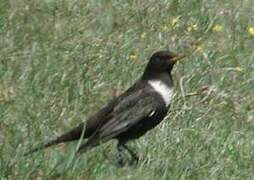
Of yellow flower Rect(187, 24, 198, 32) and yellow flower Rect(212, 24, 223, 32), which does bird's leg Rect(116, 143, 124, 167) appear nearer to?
yellow flower Rect(187, 24, 198, 32)

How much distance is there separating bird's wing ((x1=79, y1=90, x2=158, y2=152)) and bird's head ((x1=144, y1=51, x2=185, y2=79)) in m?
0.35

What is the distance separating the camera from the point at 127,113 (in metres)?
9.06

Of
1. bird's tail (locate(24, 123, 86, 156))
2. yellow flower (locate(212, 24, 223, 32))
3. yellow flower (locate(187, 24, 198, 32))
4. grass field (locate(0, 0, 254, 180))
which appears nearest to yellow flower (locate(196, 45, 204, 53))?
grass field (locate(0, 0, 254, 180))

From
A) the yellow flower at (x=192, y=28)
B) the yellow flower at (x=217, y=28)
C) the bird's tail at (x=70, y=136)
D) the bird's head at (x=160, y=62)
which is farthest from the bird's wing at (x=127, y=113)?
the yellow flower at (x=217, y=28)

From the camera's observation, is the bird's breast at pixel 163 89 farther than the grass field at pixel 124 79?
Yes

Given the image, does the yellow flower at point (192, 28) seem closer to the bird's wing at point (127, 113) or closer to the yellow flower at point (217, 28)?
the yellow flower at point (217, 28)

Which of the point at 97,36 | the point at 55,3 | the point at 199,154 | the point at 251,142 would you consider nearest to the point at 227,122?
the point at 251,142

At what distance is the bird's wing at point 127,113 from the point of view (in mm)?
8938

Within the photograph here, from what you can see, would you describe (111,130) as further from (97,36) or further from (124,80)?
(97,36)

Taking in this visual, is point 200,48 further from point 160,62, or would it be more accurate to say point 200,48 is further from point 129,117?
point 129,117

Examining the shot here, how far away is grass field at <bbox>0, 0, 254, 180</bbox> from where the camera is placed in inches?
334

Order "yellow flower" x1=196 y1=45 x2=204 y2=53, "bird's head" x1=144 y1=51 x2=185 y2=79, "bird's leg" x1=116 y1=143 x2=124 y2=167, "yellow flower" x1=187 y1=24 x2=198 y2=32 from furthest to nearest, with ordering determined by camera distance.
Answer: "yellow flower" x1=187 y1=24 x2=198 y2=32
"yellow flower" x1=196 y1=45 x2=204 y2=53
"bird's head" x1=144 y1=51 x2=185 y2=79
"bird's leg" x1=116 y1=143 x2=124 y2=167

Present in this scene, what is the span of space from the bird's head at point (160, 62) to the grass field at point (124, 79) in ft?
1.63

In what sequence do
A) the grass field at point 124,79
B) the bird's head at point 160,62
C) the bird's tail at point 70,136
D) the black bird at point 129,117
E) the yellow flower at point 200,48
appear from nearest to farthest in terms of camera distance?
the grass field at point 124,79, the bird's tail at point 70,136, the black bird at point 129,117, the bird's head at point 160,62, the yellow flower at point 200,48
